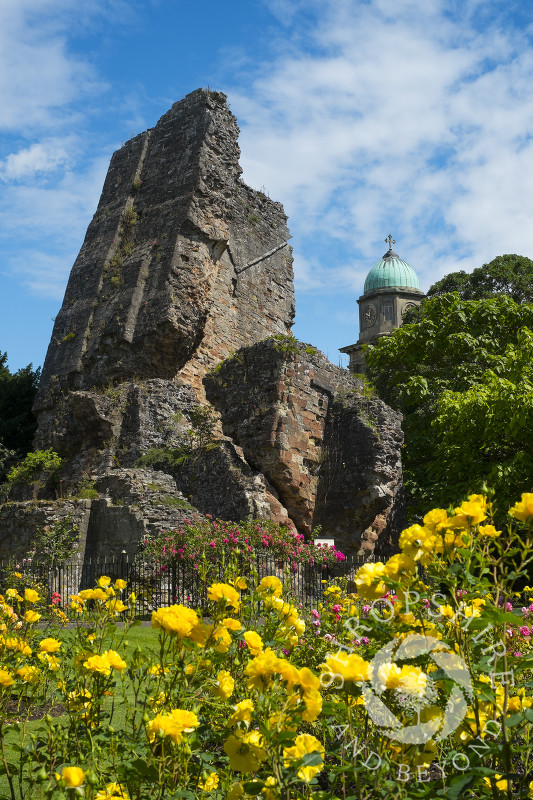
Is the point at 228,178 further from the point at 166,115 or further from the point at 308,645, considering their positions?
the point at 308,645

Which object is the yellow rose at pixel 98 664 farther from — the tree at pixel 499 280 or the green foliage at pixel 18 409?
the tree at pixel 499 280

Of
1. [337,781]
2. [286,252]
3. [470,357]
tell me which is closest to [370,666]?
[337,781]

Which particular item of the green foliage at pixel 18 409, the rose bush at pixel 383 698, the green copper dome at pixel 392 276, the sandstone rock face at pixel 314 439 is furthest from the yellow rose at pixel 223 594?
the green copper dome at pixel 392 276

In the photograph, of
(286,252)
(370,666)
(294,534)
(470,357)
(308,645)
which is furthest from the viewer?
(286,252)

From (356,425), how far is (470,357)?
5985 mm

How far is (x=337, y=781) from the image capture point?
2.29m

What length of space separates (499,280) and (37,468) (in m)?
16.6

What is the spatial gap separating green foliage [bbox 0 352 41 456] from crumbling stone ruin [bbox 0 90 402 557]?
2.93 meters

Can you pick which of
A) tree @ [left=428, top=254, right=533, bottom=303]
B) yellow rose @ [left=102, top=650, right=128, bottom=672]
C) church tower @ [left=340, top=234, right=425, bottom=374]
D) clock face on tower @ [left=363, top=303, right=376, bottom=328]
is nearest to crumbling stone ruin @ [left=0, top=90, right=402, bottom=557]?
tree @ [left=428, top=254, right=533, bottom=303]

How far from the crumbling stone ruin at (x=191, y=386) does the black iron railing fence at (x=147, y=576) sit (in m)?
0.53

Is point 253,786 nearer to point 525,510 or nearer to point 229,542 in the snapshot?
point 525,510

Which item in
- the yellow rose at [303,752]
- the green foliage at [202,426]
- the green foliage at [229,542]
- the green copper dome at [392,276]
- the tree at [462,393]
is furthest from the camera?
the green copper dome at [392,276]

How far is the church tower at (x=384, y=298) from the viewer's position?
45438mm

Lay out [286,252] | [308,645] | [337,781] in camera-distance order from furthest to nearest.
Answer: [286,252], [308,645], [337,781]
